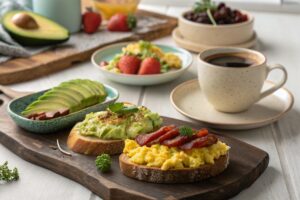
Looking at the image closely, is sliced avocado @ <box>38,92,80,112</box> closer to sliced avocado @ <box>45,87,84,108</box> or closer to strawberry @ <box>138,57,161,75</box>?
sliced avocado @ <box>45,87,84,108</box>

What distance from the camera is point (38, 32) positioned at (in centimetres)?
254

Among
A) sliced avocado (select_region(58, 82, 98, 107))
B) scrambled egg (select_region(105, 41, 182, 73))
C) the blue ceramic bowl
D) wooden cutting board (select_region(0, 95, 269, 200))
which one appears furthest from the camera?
scrambled egg (select_region(105, 41, 182, 73))

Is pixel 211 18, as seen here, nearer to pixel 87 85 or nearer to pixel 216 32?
pixel 216 32

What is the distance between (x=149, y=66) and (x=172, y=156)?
743 millimetres

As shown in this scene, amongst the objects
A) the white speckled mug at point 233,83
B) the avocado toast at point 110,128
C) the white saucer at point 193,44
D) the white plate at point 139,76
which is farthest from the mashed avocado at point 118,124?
the white saucer at point 193,44

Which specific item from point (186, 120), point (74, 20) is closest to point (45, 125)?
point (186, 120)

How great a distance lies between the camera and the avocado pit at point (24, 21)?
8.30 feet

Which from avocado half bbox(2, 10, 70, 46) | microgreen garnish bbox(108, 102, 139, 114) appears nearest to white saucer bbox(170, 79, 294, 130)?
microgreen garnish bbox(108, 102, 139, 114)

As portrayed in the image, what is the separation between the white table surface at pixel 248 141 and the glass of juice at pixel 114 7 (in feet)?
0.83

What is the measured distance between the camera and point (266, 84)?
207 cm

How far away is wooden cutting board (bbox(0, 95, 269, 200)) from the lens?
1420mm

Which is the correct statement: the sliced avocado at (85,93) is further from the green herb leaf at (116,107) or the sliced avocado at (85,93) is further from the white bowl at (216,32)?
the white bowl at (216,32)

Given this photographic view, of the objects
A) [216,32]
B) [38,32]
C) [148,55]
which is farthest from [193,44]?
[38,32]

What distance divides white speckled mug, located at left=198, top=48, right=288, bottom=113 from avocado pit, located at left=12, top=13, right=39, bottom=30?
0.90 meters
